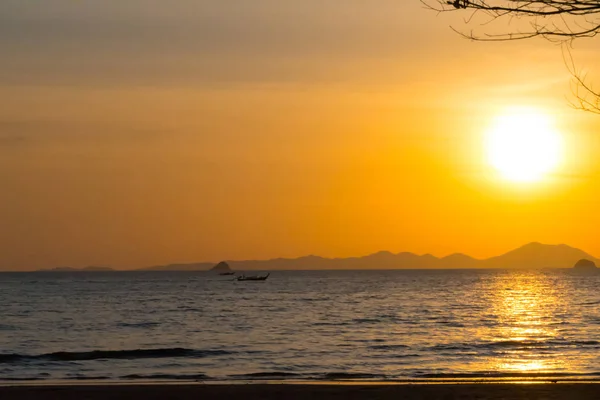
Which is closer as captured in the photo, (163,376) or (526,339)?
(163,376)

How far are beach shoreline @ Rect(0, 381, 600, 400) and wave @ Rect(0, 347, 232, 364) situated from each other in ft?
49.1

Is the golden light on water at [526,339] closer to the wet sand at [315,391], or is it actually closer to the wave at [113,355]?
the wet sand at [315,391]

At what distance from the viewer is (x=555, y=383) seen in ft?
69.9

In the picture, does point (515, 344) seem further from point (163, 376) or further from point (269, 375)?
point (163, 376)

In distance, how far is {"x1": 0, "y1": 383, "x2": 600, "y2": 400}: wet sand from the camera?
19.0m

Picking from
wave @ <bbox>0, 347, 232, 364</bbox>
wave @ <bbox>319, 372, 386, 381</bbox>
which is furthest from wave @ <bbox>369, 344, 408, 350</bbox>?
wave @ <bbox>319, 372, 386, 381</bbox>

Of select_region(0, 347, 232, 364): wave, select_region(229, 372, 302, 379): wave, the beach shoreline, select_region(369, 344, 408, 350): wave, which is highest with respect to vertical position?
the beach shoreline

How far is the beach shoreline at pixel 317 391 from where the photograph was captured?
62.6 feet

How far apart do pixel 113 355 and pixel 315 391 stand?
1983 centimetres

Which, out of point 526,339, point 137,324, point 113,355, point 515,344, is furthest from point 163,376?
point 137,324

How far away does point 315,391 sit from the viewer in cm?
2012

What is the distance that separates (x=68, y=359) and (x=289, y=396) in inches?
784

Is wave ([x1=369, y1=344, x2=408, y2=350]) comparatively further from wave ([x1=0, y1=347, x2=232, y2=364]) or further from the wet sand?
the wet sand

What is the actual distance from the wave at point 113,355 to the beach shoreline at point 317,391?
49.1 ft
